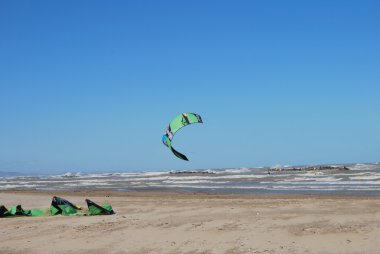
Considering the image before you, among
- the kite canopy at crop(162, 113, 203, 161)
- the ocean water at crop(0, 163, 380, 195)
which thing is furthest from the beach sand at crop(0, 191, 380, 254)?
the ocean water at crop(0, 163, 380, 195)

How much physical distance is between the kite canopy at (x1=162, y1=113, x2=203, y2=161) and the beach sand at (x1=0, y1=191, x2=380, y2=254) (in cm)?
206

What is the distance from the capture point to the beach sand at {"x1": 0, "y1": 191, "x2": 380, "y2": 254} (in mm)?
8680

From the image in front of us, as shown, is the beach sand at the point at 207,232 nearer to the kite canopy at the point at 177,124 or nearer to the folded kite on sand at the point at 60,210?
the folded kite on sand at the point at 60,210

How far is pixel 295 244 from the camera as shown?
8.62 meters

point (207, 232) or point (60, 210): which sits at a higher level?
point (60, 210)

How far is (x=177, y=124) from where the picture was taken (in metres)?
13.8

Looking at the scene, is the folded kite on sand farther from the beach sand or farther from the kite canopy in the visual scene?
the kite canopy

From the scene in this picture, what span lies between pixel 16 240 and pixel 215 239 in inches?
171

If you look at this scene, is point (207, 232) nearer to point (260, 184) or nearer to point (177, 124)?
point (177, 124)

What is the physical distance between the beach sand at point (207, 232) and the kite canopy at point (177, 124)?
6.77ft

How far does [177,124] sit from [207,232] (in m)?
4.47

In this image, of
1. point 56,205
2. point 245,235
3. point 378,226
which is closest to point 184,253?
point 245,235

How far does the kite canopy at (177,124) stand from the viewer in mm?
13395

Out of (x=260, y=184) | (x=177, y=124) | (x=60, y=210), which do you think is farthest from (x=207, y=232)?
(x=260, y=184)
